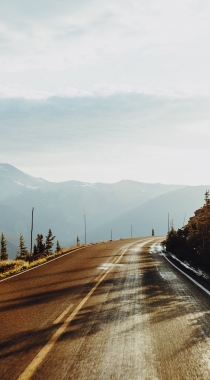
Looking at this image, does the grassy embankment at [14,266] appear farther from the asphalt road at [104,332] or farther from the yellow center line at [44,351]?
the yellow center line at [44,351]

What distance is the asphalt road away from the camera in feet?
16.4

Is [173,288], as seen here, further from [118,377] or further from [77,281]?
[118,377]

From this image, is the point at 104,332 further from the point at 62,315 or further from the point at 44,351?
the point at 62,315

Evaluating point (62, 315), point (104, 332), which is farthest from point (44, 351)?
point (62, 315)

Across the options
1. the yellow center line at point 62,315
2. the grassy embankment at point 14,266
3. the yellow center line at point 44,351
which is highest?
the yellow center line at point 44,351

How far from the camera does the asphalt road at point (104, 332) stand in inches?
196

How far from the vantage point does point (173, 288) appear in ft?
38.6

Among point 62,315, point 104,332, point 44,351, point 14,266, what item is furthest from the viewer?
point 14,266

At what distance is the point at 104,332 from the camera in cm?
676

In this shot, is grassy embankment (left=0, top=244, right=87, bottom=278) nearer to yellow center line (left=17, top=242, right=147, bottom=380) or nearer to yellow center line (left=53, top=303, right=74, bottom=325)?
yellow center line (left=53, top=303, right=74, bottom=325)

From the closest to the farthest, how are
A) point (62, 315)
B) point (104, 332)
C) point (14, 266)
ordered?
1. point (104, 332)
2. point (62, 315)
3. point (14, 266)

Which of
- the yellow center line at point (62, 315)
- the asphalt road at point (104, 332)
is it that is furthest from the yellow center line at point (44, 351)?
the yellow center line at point (62, 315)

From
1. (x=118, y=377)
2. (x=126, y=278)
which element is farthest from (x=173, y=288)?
(x=118, y=377)

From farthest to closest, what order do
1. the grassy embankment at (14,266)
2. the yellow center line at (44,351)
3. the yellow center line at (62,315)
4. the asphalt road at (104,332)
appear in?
1. the grassy embankment at (14,266)
2. the yellow center line at (62,315)
3. the asphalt road at (104,332)
4. the yellow center line at (44,351)
